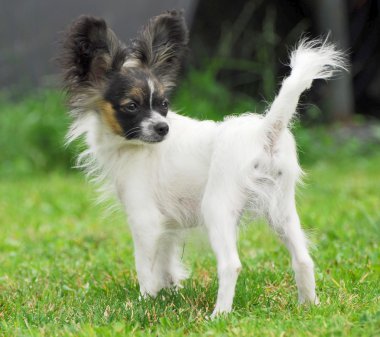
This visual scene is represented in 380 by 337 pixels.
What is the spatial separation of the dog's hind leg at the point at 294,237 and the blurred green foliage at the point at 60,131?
6311 millimetres

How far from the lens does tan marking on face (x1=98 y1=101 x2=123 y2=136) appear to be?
15.4ft

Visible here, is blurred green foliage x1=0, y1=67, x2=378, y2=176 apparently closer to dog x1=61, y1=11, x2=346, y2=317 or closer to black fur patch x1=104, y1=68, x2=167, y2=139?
dog x1=61, y1=11, x2=346, y2=317

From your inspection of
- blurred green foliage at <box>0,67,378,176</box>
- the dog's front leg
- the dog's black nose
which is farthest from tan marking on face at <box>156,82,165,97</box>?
blurred green foliage at <box>0,67,378,176</box>

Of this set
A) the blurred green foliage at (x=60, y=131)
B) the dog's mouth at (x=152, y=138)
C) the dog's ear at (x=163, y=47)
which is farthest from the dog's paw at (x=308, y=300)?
the blurred green foliage at (x=60, y=131)

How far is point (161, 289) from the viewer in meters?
4.55

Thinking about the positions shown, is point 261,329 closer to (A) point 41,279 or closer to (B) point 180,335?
(B) point 180,335

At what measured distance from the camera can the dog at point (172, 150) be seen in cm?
408

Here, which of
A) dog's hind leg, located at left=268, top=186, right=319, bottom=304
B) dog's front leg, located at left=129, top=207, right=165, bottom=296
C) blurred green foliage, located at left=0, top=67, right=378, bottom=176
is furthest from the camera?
blurred green foliage, located at left=0, top=67, right=378, bottom=176

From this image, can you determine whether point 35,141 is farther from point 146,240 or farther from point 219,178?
point 219,178

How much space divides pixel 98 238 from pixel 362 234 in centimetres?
218

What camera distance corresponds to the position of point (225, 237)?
4055 millimetres

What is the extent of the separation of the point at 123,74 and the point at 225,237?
121cm

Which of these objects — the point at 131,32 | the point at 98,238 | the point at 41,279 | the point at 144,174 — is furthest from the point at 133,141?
the point at 131,32

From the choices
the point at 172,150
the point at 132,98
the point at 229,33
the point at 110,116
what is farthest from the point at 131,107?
the point at 229,33
